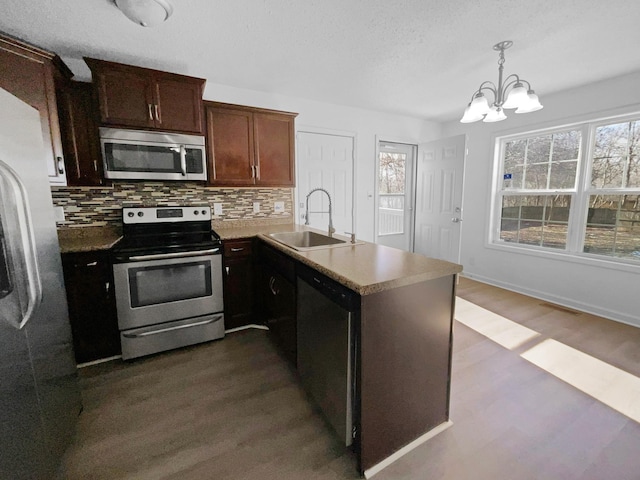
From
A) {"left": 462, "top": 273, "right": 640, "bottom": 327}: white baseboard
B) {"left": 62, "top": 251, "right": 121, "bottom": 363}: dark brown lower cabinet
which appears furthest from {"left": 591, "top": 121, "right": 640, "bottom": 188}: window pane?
{"left": 62, "top": 251, "right": 121, "bottom": 363}: dark brown lower cabinet

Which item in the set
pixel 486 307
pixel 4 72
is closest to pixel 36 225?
pixel 4 72

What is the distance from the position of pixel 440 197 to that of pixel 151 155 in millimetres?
3449

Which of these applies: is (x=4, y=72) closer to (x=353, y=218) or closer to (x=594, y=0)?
(x=353, y=218)

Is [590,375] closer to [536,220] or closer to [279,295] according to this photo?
[536,220]

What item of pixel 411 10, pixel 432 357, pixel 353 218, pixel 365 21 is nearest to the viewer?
pixel 432 357

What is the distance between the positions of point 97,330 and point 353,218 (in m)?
2.90

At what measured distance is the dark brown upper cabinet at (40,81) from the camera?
5.93 ft

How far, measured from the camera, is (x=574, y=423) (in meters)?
1.57

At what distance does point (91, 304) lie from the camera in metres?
2.08

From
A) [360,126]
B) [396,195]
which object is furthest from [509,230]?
[360,126]

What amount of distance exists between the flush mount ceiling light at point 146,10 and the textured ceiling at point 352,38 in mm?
83

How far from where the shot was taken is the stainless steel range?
209 centimetres

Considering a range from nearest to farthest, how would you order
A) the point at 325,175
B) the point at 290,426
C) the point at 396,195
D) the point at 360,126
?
1. the point at 290,426
2. the point at 325,175
3. the point at 360,126
4. the point at 396,195

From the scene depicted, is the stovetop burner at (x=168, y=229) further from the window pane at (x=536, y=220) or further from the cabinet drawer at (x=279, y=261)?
the window pane at (x=536, y=220)
